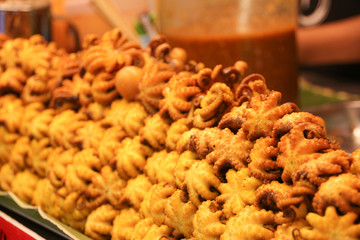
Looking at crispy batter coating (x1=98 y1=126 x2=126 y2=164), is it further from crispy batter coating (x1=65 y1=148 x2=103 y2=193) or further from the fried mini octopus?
A: the fried mini octopus

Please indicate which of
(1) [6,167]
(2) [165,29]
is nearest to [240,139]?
(1) [6,167]

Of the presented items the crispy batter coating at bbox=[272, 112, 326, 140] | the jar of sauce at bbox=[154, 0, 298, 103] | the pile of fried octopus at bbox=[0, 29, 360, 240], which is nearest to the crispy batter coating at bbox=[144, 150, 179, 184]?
the pile of fried octopus at bbox=[0, 29, 360, 240]

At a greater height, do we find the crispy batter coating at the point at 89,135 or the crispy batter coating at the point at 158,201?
the crispy batter coating at the point at 89,135

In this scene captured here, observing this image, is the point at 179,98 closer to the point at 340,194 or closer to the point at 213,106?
the point at 213,106

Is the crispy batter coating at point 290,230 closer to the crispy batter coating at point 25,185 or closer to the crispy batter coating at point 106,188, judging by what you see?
the crispy batter coating at point 106,188

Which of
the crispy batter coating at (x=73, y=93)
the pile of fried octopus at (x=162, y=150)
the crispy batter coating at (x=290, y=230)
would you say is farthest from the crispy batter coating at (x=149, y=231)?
the crispy batter coating at (x=73, y=93)

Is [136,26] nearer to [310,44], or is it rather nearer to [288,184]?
[310,44]

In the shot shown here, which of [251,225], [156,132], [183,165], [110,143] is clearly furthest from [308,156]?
[110,143]

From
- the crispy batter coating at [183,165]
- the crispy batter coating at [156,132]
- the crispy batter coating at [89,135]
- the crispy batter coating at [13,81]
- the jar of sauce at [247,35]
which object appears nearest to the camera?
the crispy batter coating at [183,165]
